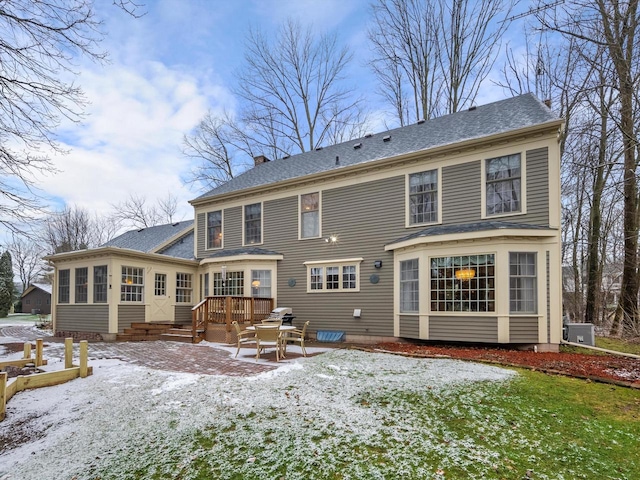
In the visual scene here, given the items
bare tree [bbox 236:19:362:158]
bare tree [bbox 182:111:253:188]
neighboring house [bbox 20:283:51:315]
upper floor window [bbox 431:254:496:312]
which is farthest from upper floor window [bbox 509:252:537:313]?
neighboring house [bbox 20:283:51:315]

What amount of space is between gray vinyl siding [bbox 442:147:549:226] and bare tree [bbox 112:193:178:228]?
98.7ft

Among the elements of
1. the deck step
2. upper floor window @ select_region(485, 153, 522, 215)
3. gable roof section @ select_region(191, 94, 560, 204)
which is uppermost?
gable roof section @ select_region(191, 94, 560, 204)

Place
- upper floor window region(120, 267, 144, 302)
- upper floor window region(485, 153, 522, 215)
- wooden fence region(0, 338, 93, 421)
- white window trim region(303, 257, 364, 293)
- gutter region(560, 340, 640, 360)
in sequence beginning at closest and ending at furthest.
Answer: wooden fence region(0, 338, 93, 421) → gutter region(560, 340, 640, 360) → upper floor window region(485, 153, 522, 215) → white window trim region(303, 257, 364, 293) → upper floor window region(120, 267, 144, 302)

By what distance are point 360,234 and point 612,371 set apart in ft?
23.2

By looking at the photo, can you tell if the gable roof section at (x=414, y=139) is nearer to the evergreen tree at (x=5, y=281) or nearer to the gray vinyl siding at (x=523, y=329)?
the gray vinyl siding at (x=523, y=329)

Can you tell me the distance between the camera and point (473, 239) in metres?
9.09

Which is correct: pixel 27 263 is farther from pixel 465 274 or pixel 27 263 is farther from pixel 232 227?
pixel 465 274

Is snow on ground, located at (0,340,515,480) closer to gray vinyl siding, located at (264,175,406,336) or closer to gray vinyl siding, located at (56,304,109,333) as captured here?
gray vinyl siding, located at (264,175,406,336)

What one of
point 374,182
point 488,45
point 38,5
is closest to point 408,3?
point 488,45

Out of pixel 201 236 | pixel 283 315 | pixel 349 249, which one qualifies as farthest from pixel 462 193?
pixel 201 236

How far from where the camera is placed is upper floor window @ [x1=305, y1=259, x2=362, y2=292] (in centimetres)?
1160

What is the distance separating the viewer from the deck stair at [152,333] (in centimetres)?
1203

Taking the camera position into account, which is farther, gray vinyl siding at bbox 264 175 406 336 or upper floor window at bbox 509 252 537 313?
gray vinyl siding at bbox 264 175 406 336

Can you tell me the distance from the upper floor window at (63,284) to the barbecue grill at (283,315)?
830 centimetres
